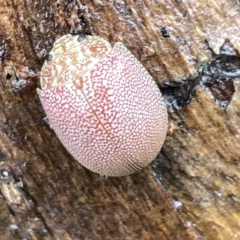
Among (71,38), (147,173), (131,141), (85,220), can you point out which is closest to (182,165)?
(147,173)

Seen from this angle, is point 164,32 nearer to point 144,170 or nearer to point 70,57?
point 70,57

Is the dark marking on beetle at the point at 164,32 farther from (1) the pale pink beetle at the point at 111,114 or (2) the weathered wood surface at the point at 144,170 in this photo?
(1) the pale pink beetle at the point at 111,114

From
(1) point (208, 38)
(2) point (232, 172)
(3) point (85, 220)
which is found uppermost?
(1) point (208, 38)

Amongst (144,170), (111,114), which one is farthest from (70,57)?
(144,170)

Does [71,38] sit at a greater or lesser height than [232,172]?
greater

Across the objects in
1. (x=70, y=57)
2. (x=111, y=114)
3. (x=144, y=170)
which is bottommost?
(x=144, y=170)

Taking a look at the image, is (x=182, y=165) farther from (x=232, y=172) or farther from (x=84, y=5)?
(x=84, y=5)

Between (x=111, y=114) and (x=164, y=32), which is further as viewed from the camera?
(x=164, y=32)
